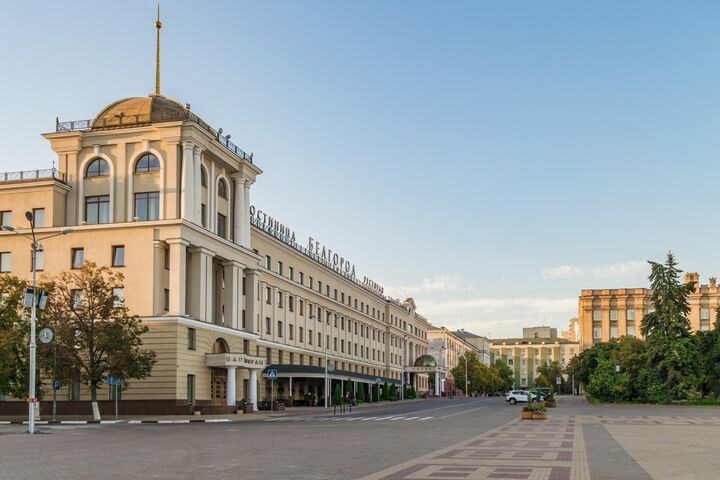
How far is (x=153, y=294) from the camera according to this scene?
182ft

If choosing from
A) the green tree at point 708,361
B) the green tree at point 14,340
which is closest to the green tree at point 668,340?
the green tree at point 708,361

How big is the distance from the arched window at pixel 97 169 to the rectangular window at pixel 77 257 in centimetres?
570

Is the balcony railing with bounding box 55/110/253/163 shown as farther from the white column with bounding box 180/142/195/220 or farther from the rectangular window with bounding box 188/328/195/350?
the rectangular window with bounding box 188/328/195/350

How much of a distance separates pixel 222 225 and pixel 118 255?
10.1 m

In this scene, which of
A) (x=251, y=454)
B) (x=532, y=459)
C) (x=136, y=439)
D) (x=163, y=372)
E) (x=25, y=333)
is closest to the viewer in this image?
(x=532, y=459)

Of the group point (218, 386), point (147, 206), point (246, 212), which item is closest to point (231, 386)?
point (218, 386)

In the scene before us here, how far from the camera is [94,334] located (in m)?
48.3

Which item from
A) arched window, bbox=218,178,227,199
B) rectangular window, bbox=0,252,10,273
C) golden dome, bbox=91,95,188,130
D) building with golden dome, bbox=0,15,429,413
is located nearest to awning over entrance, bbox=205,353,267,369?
building with golden dome, bbox=0,15,429,413

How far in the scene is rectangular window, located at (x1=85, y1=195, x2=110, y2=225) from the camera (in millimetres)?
58759

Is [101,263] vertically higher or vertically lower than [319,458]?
higher

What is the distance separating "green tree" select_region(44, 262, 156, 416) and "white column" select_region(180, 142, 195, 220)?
8.53 metres

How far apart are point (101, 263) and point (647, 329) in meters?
53.2

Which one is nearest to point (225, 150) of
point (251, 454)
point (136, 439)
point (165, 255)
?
point (165, 255)

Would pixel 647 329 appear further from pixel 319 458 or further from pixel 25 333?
pixel 319 458
